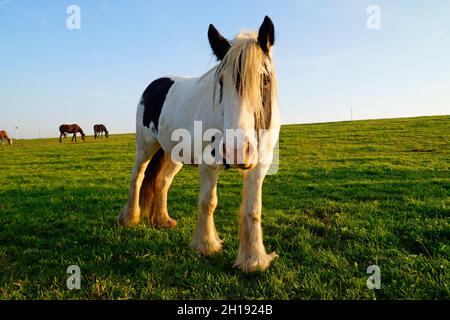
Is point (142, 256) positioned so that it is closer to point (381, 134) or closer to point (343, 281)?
point (343, 281)

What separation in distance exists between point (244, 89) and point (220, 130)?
67 cm

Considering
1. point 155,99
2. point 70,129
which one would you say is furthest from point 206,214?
point 70,129

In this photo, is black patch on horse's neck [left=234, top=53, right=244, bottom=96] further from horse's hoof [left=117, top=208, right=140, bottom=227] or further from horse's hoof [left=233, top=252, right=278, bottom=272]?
horse's hoof [left=117, top=208, right=140, bottom=227]

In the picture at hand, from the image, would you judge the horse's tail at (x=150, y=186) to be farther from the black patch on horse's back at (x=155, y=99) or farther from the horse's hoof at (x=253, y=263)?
the horse's hoof at (x=253, y=263)

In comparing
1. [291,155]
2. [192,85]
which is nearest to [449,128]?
[291,155]

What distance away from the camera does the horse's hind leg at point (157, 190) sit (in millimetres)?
4832

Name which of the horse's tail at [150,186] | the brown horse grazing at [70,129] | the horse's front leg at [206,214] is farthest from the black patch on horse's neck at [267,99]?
the brown horse grazing at [70,129]

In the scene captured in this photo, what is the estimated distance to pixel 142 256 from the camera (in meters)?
3.49

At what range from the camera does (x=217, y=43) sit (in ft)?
10.1

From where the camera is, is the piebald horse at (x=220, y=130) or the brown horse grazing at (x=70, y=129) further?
the brown horse grazing at (x=70, y=129)

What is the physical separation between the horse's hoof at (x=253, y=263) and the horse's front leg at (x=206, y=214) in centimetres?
47

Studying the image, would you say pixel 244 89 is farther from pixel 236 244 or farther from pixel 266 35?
pixel 236 244
